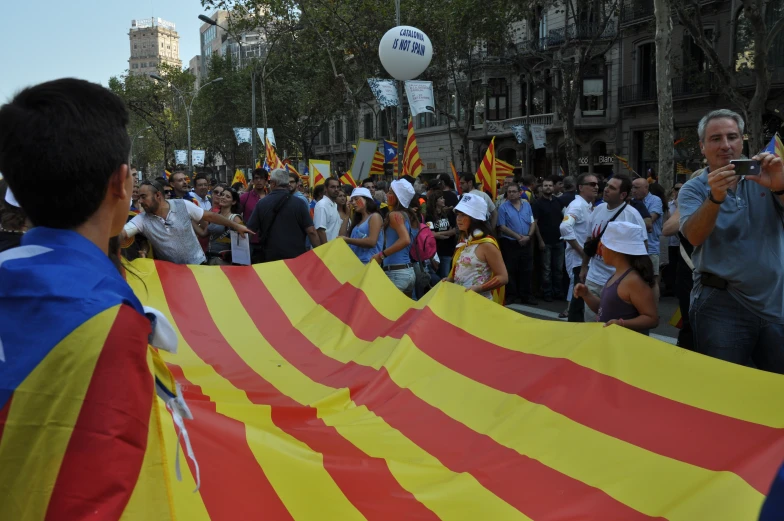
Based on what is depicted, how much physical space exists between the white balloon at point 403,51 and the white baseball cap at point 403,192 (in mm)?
6596

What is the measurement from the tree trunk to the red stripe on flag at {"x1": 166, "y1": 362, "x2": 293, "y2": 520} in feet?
47.6

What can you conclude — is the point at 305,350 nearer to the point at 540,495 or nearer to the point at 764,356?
the point at 540,495

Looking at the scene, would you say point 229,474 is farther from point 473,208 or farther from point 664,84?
point 664,84

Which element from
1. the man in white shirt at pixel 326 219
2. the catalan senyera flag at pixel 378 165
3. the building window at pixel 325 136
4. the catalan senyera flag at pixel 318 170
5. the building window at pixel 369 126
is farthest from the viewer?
the building window at pixel 325 136

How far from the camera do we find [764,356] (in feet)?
12.0

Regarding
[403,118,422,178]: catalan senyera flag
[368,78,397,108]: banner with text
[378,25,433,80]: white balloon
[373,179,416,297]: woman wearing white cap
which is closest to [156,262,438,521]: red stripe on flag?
[373,179,416,297]: woman wearing white cap

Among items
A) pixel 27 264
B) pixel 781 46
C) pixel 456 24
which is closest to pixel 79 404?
pixel 27 264

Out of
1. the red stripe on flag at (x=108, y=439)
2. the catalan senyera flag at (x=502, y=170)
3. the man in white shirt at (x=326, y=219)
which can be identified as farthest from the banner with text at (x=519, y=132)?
the red stripe on flag at (x=108, y=439)

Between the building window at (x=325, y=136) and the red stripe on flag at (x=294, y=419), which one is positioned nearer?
the red stripe on flag at (x=294, y=419)

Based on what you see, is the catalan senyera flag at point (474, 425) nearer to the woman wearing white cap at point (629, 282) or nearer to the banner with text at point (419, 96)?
the woman wearing white cap at point (629, 282)

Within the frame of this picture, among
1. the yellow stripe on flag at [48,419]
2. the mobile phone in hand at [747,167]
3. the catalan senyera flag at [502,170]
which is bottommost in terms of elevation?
the yellow stripe on flag at [48,419]

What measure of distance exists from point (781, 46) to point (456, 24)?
13185mm

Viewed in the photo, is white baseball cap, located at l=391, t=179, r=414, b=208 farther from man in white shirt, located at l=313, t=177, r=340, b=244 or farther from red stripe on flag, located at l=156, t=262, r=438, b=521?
man in white shirt, located at l=313, t=177, r=340, b=244

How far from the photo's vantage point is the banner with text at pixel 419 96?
16812 mm
